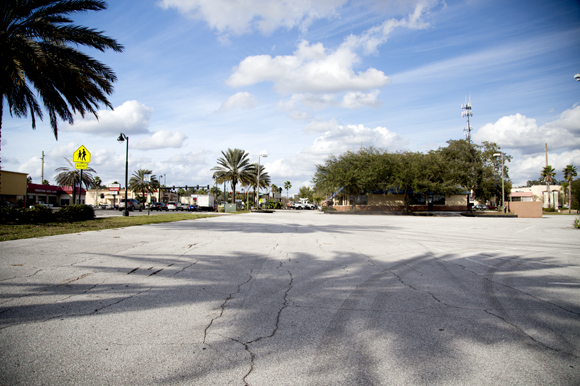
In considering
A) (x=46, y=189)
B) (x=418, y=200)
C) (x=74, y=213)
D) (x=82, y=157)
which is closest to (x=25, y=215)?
(x=74, y=213)

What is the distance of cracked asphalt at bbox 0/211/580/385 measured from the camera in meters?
2.93

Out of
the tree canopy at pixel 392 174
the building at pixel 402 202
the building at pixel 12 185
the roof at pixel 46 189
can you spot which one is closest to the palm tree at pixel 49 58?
the building at pixel 12 185

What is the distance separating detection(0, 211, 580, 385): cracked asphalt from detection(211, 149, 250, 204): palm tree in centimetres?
4424

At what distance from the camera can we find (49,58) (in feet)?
41.8

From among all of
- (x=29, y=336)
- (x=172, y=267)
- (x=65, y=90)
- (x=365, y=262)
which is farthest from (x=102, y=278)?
(x=65, y=90)

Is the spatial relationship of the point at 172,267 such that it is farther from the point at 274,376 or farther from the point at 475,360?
the point at 475,360

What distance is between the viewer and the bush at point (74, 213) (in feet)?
51.7

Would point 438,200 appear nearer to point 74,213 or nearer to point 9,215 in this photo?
point 74,213

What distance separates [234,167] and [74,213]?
3591 cm

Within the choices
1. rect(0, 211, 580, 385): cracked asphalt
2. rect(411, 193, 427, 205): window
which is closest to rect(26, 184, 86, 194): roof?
rect(0, 211, 580, 385): cracked asphalt

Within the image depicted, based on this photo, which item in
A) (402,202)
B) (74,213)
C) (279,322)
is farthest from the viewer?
(402,202)

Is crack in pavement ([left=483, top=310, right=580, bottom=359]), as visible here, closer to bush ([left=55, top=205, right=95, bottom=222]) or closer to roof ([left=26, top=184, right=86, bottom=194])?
bush ([left=55, top=205, right=95, bottom=222])

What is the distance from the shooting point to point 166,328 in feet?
12.5

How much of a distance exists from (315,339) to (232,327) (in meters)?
1.00
